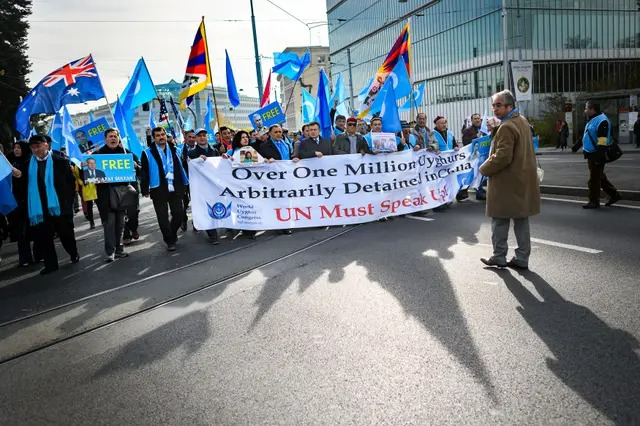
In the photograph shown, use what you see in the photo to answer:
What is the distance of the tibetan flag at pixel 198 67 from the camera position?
9.61 meters

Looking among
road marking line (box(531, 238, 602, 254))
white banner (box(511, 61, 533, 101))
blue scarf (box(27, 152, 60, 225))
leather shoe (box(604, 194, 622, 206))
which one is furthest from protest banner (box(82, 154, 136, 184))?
white banner (box(511, 61, 533, 101))

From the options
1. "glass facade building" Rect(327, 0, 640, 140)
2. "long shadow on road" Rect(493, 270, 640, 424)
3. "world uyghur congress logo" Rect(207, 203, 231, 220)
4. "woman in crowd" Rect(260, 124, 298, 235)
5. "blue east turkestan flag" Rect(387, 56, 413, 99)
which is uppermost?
"glass facade building" Rect(327, 0, 640, 140)

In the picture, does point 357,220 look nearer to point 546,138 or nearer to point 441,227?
point 441,227

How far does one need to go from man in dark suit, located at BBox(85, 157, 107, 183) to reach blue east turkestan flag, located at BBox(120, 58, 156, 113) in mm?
2275

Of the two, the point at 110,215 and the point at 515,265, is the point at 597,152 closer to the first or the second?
the point at 515,265

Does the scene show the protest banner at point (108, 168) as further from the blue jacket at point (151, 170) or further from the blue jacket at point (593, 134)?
the blue jacket at point (593, 134)

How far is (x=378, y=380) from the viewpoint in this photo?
3193 mm

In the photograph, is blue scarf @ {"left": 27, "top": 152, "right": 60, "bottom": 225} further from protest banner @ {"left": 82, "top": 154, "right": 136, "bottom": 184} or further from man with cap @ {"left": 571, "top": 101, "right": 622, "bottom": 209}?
man with cap @ {"left": 571, "top": 101, "right": 622, "bottom": 209}

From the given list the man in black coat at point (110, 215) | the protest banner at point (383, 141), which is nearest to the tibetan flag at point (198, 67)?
the man in black coat at point (110, 215)

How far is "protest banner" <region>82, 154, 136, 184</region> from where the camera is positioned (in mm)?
7428

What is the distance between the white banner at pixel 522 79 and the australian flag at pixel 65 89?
50.3 ft

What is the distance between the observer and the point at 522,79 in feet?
63.1

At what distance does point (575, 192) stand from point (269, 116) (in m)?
6.99

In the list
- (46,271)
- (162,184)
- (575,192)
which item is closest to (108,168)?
(162,184)
